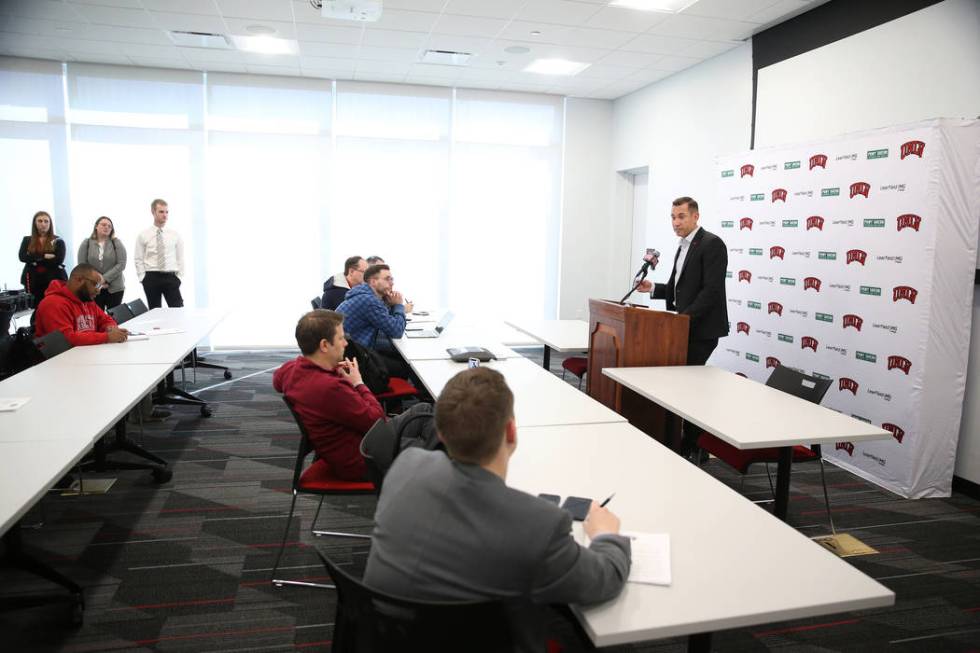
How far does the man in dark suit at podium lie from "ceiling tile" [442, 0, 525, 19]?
2204 millimetres

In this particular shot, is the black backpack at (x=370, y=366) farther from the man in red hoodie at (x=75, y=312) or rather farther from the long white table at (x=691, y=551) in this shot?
the long white table at (x=691, y=551)

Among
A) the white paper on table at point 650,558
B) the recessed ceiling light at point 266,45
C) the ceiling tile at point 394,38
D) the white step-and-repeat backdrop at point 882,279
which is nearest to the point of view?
the white paper on table at point 650,558

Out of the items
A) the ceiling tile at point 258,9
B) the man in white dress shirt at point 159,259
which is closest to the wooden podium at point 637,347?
the ceiling tile at point 258,9

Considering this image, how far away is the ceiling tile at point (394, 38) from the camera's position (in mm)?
6070

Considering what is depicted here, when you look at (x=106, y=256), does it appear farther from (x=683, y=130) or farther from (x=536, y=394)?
(x=683, y=130)

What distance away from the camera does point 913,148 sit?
3.98 m

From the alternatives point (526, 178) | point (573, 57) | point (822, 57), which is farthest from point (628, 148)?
point (822, 57)

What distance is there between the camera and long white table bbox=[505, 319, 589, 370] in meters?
4.86

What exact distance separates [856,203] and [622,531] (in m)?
3.68

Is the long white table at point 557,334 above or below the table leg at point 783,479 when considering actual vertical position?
above

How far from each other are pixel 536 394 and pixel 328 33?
4570 millimetres

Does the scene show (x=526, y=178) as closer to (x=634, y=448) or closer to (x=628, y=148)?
(x=628, y=148)

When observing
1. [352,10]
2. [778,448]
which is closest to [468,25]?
[352,10]

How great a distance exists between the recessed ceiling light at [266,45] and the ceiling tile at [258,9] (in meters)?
0.73
